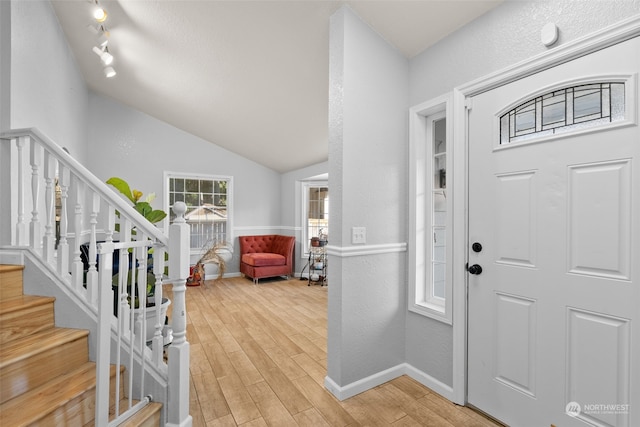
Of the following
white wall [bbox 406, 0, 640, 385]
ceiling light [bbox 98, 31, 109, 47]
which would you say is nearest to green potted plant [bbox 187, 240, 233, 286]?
ceiling light [bbox 98, 31, 109, 47]

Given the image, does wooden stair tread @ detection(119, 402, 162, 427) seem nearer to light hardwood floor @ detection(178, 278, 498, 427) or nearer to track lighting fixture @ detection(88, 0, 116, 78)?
light hardwood floor @ detection(178, 278, 498, 427)

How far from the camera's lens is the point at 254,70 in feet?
10.2

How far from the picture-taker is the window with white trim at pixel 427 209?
2.17 meters

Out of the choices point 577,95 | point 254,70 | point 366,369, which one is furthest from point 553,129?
point 254,70

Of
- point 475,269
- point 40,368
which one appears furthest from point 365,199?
point 40,368

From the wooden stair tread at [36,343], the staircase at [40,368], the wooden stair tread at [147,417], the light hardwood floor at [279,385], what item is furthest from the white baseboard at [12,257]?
the light hardwood floor at [279,385]

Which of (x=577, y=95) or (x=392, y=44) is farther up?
(x=392, y=44)

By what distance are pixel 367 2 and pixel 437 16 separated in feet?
1.55

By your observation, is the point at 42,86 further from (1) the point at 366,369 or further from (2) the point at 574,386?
(2) the point at 574,386

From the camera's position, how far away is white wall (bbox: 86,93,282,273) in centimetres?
482

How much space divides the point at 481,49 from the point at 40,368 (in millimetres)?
2994

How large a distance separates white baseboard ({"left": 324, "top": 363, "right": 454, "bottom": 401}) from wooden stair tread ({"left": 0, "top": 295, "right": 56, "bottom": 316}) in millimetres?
1802

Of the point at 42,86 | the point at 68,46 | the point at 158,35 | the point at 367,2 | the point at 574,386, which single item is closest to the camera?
the point at 574,386

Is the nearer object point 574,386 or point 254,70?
point 574,386
